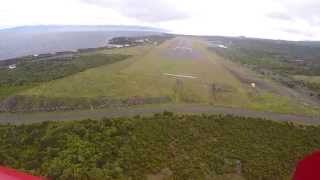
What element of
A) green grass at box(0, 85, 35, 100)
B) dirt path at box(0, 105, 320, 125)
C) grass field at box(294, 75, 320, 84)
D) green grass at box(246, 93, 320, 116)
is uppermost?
green grass at box(0, 85, 35, 100)

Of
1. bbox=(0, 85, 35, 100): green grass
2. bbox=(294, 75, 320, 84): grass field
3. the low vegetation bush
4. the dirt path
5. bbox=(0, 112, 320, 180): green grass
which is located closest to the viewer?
bbox=(0, 112, 320, 180): green grass

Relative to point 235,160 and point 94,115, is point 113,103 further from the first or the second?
point 235,160

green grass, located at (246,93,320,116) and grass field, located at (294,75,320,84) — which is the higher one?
green grass, located at (246,93,320,116)

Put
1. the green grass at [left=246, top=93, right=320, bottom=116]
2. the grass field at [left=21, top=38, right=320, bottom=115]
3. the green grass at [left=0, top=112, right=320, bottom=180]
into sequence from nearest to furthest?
the green grass at [left=0, top=112, right=320, bottom=180] → the green grass at [left=246, top=93, right=320, bottom=116] → the grass field at [left=21, top=38, right=320, bottom=115]

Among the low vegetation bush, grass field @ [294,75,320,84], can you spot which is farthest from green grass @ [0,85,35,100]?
grass field @ [294,75,320,84]

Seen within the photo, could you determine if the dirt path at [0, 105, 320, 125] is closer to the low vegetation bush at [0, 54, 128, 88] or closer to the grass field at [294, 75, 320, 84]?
the low vegetation bush at [0, 54, 128, 88]

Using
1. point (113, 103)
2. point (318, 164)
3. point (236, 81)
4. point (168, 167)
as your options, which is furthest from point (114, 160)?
point (236, 81)

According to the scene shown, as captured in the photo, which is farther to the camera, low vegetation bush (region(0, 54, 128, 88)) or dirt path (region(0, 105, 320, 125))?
low vegetation bush (region(0, 54, 128, 88))
